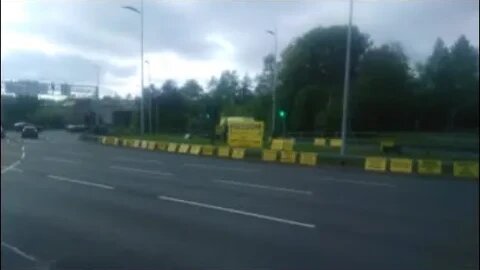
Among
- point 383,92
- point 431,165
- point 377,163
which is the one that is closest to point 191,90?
point 383,92

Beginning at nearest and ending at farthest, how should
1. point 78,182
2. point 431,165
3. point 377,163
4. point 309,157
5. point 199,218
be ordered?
Answer: point 431,165, point 199,218, point 78,182, point 377,163, point 309,157

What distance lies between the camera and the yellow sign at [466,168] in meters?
1.94

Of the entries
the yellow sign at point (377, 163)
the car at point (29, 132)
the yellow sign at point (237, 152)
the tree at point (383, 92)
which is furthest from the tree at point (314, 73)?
the yellow sign at point (237, 152)

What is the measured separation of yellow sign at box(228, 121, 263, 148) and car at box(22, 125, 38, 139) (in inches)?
44.0

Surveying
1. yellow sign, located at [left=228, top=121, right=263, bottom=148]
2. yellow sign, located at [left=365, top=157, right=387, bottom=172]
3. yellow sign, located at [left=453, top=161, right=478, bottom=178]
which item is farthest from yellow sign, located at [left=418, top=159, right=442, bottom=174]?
yellow sign, located at [left=228, top=121, right=263, bottom=148]

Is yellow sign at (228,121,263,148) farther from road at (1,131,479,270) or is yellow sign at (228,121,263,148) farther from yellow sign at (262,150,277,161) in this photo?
yellow sign at (262,150,277,161)

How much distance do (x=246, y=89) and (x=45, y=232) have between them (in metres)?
0.97

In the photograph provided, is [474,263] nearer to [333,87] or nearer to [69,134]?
[333,87]

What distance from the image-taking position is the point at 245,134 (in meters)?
3.04

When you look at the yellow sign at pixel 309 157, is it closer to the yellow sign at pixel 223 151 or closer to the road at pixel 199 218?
the road at pixel 199 218

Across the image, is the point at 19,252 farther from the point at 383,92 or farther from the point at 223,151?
the point at 223,151

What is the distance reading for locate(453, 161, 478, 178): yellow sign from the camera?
6.38 ft

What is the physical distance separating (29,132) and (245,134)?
1.77 metres

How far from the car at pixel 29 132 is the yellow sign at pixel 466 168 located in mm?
1293
